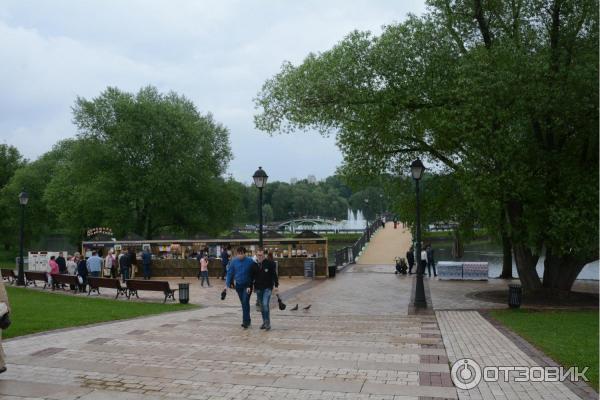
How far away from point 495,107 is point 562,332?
25.5 feet

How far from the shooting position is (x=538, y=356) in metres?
9.13

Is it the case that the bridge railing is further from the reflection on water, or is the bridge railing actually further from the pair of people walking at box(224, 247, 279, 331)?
the pair of people walking at box(224, 247, 279, 331)

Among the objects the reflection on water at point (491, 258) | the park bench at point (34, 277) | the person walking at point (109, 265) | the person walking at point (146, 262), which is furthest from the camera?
the reflection on water at point (491, 258)

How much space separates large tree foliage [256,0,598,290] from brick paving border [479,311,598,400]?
506 centimetres

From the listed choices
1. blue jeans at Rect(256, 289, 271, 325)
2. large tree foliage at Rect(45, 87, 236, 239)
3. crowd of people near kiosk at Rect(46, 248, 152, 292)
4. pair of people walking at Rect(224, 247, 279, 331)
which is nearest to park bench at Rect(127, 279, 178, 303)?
crowd of people near kiosk at Rect(46, 248, 152, 292)

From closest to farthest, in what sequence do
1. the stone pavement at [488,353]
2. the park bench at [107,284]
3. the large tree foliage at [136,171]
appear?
the stone pavement at [488,353] < the park bench at [107,284] < the large tree foliage at [136,171]

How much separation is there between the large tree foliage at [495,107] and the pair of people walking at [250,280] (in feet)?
26.2

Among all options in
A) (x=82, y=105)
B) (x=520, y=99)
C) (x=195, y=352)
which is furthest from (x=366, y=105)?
(x=82, y=105)

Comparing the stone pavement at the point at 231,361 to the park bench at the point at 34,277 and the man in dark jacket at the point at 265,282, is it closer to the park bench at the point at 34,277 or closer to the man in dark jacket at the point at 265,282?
the man in dark jacket at the point at 265,282

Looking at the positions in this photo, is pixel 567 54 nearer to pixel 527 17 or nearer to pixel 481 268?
pixel 527 17

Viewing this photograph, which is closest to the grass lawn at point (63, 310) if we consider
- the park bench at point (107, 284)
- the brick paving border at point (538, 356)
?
the park bench at point (107, 284)

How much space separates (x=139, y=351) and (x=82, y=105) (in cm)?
3994

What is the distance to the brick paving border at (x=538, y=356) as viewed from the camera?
6.80m

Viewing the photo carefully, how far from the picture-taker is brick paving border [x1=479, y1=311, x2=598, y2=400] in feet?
22.3
